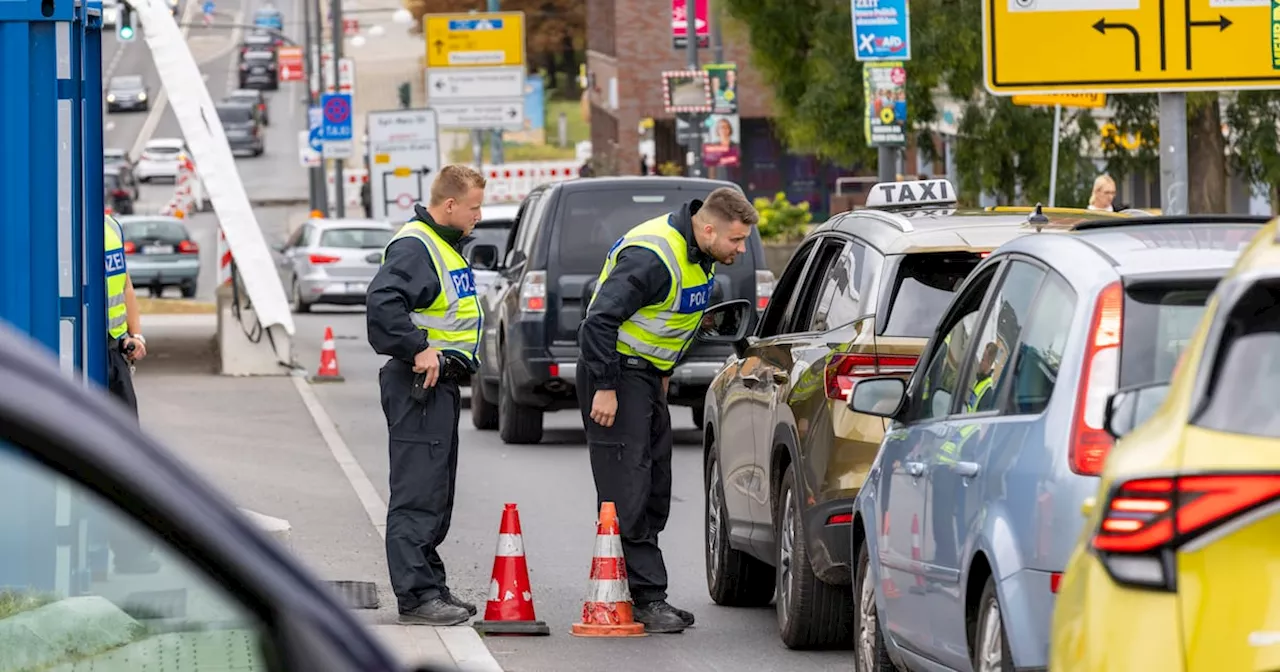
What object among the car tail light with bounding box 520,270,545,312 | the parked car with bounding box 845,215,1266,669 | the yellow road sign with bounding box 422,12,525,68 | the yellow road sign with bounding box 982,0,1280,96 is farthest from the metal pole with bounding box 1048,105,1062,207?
the yellow road sign with bounding box 422,12,525,68

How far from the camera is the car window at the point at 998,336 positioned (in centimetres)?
629

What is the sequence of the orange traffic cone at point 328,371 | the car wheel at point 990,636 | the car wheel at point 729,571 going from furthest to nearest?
the orange traffic cone at point 328,371 → the car wheel at point 729,571 → the car wheel at point 990,636

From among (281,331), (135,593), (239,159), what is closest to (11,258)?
(135,593)

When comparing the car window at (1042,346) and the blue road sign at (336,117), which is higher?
the blue road sign at (336,117)

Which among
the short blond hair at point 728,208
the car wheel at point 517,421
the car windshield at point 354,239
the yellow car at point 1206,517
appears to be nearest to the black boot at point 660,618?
the short blond hair at point 728,208

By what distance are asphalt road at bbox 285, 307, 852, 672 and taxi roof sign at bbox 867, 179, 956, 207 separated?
1.92 metres

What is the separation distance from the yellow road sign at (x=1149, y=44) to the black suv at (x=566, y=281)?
509cm

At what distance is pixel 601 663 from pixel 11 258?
264 cm

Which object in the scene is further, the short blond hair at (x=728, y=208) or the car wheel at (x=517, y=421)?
the car wheel at (x=517, y=421)

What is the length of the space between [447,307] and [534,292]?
817 cm

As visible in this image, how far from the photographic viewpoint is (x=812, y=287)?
980 centimetres

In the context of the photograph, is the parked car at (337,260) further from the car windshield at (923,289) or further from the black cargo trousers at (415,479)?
the car windshield at (923,289)

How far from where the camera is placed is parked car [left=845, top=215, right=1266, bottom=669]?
5.57m

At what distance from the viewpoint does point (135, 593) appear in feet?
8.30
